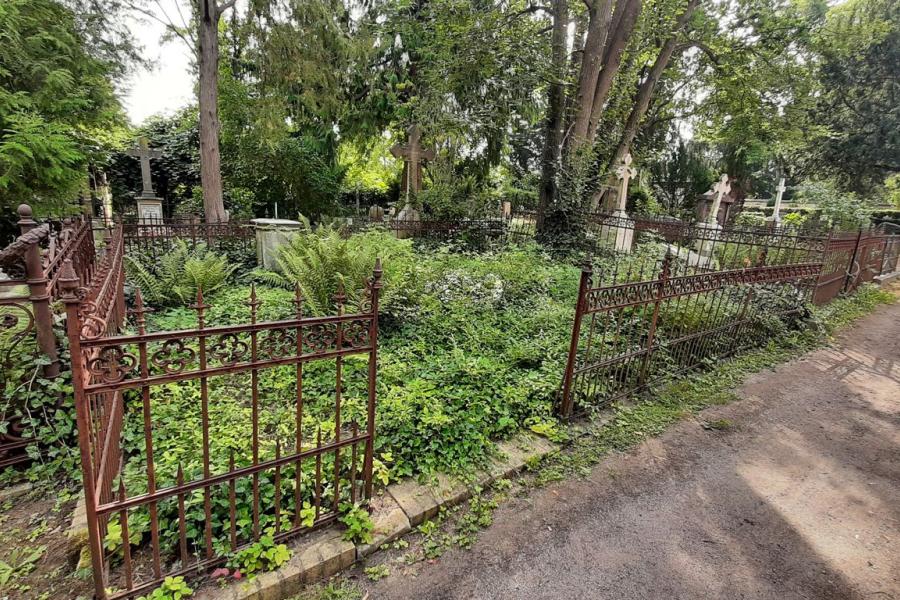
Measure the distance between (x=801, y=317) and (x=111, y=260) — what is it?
853 centimetres

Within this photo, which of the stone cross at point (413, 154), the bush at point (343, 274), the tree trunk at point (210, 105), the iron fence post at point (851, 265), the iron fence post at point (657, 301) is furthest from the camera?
the stone cross at point (413, 154)

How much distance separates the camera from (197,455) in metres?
2.50

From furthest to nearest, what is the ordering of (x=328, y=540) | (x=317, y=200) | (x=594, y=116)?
1. (x=317, y=200)
2. (x=594, y=116)
3. (x=328, y=540)

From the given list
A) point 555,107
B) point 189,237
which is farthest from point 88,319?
point 555,107

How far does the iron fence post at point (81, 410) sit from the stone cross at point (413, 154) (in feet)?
34.3

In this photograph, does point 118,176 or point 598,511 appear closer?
point 598,511

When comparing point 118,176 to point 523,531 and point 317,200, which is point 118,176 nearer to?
point 317,200

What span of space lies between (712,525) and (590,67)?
409 inches

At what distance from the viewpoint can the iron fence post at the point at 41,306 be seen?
247 cm

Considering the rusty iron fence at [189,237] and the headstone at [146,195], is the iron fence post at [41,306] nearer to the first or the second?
the rusty iron fence at [189,237]

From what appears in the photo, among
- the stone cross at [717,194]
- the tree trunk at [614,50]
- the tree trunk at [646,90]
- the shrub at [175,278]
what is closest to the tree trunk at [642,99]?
the tree trunk at [646,90]

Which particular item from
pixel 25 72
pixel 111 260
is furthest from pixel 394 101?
pixel 111 260

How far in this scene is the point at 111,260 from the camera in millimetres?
3291

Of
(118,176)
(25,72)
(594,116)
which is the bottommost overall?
(118,176)
